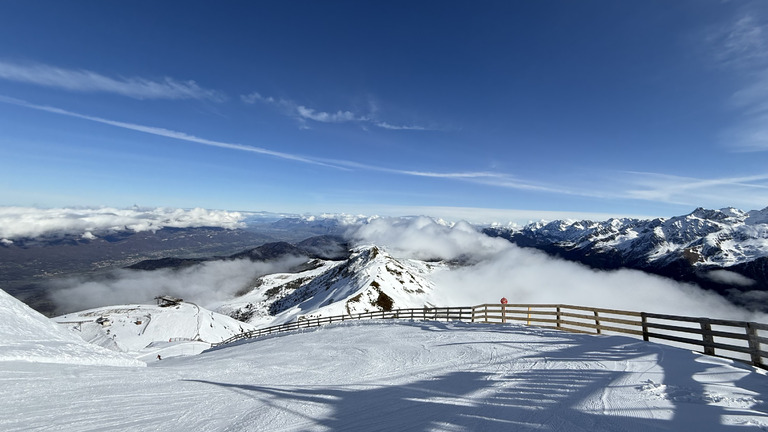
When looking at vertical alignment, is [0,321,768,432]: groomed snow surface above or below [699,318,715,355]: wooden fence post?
below

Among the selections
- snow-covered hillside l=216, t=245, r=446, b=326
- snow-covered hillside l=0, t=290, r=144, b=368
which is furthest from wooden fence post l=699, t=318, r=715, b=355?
snow-covered hillside l=216, t=245, r=446, b=326

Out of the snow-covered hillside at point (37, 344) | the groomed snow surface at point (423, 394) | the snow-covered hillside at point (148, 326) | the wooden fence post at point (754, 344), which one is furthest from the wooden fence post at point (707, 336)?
the snow-covered hillside at point (148, 326)

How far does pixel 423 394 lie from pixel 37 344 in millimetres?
13909

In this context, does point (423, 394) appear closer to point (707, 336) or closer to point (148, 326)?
point (707, 336)

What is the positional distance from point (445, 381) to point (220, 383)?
6.88 meters

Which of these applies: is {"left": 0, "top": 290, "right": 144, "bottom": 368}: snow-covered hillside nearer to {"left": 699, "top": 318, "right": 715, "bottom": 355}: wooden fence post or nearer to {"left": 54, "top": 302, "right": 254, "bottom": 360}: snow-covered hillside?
{"left": 699, "top": 318, "right": 715, "bottom": 355}: wooden fence post

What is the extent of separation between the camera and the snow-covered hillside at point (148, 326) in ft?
225

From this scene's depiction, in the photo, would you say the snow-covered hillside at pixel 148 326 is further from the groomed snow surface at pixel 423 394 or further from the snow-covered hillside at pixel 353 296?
the groomed snow surface at pixel 423 394

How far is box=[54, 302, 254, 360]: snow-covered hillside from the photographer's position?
225 ft

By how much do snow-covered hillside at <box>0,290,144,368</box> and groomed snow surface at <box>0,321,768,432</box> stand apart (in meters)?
0.70

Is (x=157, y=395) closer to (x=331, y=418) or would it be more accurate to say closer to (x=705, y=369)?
(x=331, y=418)

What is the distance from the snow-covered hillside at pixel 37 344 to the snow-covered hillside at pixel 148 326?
57031 millimetres

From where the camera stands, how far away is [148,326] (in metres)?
78.9

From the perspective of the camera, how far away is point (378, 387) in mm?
9031
